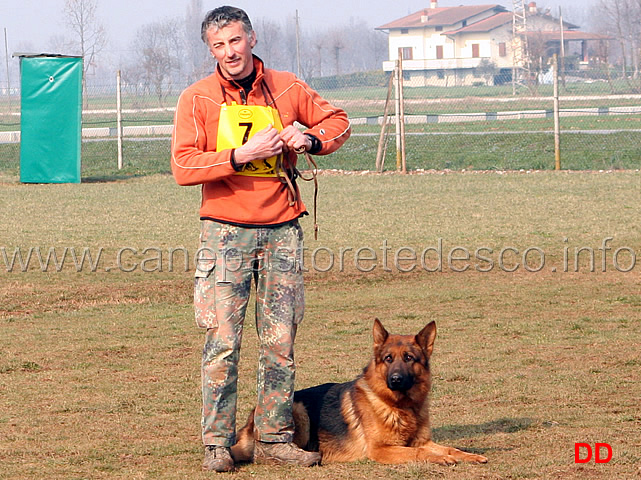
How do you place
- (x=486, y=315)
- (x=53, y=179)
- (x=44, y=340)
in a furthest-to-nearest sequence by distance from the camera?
(x=53, y=179)
(x=486, y=315)
(x=44, y=340)

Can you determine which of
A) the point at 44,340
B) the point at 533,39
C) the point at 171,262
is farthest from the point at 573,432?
the point at 533,39

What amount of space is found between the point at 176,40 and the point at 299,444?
98.5 m

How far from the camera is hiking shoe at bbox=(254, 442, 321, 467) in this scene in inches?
191

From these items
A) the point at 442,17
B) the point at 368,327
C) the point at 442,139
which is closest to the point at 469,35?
the point at 442,17

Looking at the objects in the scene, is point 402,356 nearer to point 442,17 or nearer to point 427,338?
point 427,338

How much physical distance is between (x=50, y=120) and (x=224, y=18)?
56.4 feet

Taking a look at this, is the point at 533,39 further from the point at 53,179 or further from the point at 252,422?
the point at 252,422

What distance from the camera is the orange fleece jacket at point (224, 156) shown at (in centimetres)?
458

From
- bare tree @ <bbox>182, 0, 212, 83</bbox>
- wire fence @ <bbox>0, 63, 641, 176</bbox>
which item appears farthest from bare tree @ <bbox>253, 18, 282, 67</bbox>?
wire fence @ <bbox>0, 63, 641, 176</bbox>

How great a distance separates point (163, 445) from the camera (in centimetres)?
527

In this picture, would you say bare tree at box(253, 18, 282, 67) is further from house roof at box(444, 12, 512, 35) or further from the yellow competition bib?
the yellow competition bib

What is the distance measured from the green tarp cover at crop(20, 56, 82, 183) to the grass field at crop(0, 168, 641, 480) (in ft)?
11.1

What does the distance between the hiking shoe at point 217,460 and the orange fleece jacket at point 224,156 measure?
43.8 inches

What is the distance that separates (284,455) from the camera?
4840 mm
